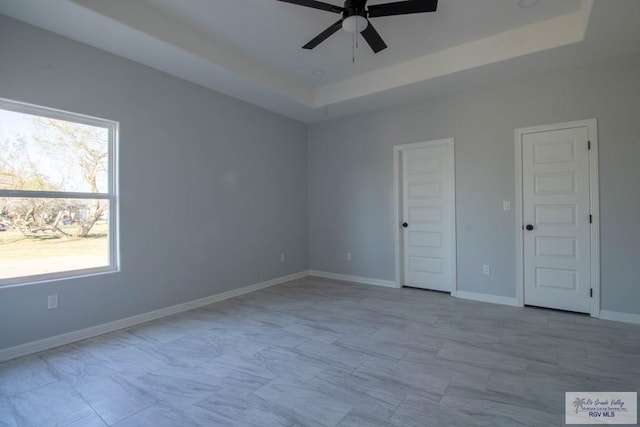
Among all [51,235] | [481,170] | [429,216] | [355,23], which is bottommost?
[51,235]

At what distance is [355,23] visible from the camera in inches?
98.2

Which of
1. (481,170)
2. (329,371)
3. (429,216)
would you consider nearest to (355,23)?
(481,170)

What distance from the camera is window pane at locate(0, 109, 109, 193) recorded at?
107 inches

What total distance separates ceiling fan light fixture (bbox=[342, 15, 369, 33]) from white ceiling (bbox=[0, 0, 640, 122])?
1.66 ft

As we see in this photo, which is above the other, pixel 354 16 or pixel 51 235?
pixel 354 16

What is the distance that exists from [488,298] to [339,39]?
3680mm

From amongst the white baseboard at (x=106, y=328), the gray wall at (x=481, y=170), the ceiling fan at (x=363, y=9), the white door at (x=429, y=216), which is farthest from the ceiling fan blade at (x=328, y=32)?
the white baseboard at (x=106, y=328)

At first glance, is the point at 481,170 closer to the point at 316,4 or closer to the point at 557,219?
the point at 557,219

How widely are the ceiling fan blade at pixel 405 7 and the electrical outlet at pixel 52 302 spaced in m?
3.71

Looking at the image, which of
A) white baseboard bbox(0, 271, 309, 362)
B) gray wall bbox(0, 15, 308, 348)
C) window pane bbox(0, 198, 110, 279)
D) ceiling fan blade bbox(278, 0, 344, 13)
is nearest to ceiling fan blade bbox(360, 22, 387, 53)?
ceiling fan blade bbox(278, 0, 344, 13)

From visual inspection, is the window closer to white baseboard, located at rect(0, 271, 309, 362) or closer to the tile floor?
white baseboard, located at rect(0, 271, 309, 362)

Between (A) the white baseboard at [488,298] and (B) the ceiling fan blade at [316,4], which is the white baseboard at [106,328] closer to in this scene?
(A) the white baseboard at [488,298]

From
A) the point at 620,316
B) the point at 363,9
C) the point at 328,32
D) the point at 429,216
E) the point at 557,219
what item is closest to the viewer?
the point at 363,9

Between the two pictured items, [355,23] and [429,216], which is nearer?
[355,23]
